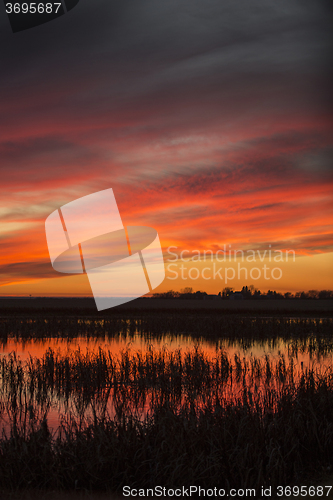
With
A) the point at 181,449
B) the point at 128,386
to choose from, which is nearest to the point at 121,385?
the point at 128,386

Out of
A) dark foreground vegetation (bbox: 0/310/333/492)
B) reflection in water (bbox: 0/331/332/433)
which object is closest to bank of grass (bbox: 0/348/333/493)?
dark foreground vegetation (bbox: 0/310/333/492)

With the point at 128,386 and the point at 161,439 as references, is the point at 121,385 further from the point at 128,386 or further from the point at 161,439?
the point at 161,439

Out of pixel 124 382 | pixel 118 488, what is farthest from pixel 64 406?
pixel 118 488

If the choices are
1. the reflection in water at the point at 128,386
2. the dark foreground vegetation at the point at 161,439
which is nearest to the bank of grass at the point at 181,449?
the dark foreground vegetation at the point at 161,439

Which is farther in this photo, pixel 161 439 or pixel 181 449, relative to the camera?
pixel 161 439

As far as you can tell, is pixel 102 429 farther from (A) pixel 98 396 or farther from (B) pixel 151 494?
(A) pixel 98 396

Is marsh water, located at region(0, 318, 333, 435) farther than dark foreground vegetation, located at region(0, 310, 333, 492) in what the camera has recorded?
Yes

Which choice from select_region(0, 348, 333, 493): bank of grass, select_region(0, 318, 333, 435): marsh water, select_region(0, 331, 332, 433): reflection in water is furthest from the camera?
select_region(0, 318, 333, 435): marsh water

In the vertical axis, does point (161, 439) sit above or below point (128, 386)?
above

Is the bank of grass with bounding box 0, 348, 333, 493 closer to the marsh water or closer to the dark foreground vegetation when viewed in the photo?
the dark foreground vegetation

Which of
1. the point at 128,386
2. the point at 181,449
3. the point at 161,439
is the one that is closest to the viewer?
the point at 181,449

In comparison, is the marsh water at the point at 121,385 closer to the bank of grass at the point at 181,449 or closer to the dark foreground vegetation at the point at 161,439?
the dark foreground vegetation at the point at 161,439

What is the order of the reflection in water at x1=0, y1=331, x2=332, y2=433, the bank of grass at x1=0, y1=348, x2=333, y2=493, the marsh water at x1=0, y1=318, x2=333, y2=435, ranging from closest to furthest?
the bank of grass at x1=0, y1=348, x2=333, y2=493 < the reflection in water at x1=0, y1=331, x2=332, y2=433 < the marsh water at x1=0, y1=318, x2=333, y2=435

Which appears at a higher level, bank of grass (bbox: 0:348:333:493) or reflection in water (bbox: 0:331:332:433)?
bank of grass (bbox: 0:348:333:493)
